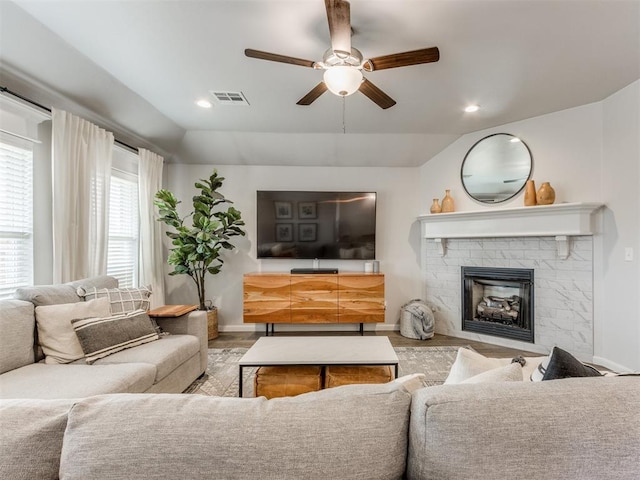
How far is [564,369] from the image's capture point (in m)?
0.87

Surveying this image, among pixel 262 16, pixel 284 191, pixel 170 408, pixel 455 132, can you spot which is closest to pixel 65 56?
pixel 262 16

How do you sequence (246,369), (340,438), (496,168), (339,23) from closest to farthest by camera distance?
(340,438) → (339,23) → (246,369) → (496,168)

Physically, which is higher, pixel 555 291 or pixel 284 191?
pixel 284 191

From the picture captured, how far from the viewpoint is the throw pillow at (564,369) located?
2.83 feet

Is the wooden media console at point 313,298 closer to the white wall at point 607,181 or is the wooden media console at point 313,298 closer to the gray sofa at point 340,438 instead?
the white wall at point 607,181

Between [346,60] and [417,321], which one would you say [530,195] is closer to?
[417,321]

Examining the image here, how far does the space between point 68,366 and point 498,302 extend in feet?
13.7

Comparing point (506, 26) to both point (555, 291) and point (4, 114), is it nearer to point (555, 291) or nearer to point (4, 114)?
point (555, 291)

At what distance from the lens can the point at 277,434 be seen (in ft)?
1.92

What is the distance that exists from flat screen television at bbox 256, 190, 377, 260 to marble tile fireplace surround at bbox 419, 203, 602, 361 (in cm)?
84

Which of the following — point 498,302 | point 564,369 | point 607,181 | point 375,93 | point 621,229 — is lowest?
point 498,302

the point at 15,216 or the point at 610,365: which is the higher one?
the point at 15,216

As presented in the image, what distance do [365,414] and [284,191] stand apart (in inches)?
139

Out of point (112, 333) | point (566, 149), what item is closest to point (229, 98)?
point (112, 333)
